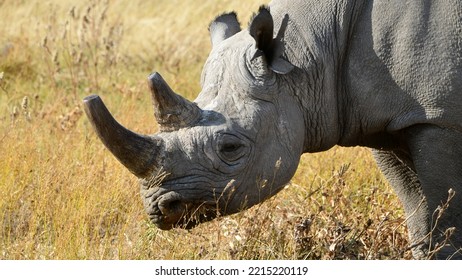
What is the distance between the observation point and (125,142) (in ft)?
21.4

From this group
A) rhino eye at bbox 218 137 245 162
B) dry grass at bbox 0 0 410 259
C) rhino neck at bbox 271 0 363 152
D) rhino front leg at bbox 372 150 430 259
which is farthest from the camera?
rhino front leg at bbox 372 150 430 259

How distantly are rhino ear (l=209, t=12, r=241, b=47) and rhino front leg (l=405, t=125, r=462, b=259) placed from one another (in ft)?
4.03

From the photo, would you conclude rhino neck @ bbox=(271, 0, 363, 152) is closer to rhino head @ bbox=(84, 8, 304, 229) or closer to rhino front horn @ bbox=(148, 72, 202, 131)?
rhino head @ bbox=(84, 8, 304, 229)

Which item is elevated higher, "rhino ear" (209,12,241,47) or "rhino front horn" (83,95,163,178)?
"rhino ear" (209,12,241,47)

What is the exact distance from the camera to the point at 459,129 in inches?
267

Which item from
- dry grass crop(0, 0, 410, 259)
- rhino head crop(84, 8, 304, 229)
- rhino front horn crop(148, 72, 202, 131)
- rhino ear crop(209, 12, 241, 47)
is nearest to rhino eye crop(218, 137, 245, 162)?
rhino head crop(84, 8, 304, 229)

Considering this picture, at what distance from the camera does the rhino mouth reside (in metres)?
6.61

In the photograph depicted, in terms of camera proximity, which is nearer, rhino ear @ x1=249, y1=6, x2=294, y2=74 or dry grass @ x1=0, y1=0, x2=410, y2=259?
rhino ear @ x1=249, y1=6, x2=294, y2=74

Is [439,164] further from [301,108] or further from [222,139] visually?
[222,139]

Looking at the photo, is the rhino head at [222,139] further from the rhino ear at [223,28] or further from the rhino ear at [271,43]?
the rhino ear at [223,28]

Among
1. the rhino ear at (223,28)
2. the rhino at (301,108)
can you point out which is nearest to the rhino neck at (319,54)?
the rhino at (301,108)

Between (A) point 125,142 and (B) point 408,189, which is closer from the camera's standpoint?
(A) point 125,142

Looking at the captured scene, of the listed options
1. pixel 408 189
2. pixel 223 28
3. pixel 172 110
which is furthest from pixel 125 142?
pixel 408 189

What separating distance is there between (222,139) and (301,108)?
525mm
